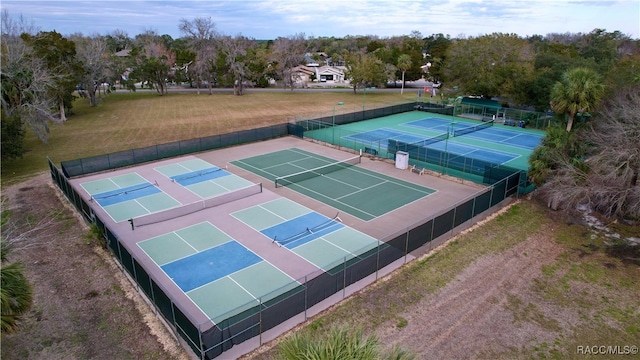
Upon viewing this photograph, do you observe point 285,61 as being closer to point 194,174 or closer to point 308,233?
point 194,174

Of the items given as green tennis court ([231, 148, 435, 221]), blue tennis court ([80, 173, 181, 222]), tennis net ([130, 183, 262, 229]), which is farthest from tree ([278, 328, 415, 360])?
blue tennis court ([80, 173, 181, 222])

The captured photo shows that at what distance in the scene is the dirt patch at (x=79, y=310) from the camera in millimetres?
12172

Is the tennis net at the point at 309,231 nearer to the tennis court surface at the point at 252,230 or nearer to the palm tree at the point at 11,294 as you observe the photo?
the tennis court surface at the point at 252,230

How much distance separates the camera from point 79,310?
14.0 m

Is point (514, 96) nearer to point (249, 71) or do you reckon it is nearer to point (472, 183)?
point (472, 183)

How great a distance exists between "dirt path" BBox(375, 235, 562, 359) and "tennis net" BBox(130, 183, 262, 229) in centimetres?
1243

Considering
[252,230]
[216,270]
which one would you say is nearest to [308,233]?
[252,230]

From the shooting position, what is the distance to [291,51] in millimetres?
78438

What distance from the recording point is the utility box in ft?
94.7

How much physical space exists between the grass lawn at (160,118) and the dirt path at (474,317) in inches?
1081

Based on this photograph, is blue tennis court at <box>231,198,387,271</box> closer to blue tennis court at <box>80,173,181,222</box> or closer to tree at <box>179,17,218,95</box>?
blue tennis court at <box>80,173,181,222</box>

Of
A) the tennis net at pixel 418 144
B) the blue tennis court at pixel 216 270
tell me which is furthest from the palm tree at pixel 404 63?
the blue tennis court at pixel 216 270

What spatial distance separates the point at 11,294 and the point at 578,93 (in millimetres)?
26041

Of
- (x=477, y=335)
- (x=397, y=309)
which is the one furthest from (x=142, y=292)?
(x=477, y=335)
